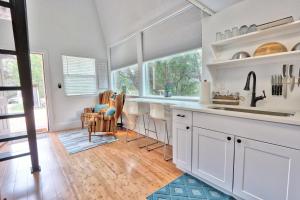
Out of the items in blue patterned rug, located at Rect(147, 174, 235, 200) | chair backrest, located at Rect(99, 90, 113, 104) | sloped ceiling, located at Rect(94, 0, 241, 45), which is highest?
sloped ceiling, located at Rect(94, 0, 241, 45)

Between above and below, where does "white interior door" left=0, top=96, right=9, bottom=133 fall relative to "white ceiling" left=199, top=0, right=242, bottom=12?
below

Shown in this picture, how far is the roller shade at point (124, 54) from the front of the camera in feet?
Answer: 13.4

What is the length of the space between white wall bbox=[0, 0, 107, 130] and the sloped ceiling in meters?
0.43

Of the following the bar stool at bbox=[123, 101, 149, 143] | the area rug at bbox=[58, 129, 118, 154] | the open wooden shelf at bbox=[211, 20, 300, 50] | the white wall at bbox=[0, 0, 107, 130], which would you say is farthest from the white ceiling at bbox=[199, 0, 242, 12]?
the white wall at bbox=[0, 0, 107, 130]

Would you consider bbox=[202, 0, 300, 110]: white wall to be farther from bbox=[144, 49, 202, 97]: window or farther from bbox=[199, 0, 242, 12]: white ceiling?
bbox=[144, 49, 202, 97]: window

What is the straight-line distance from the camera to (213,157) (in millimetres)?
1751

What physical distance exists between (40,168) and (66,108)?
240 cm

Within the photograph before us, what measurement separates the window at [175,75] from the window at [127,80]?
0.43 metres

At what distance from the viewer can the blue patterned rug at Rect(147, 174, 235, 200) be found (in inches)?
67.8

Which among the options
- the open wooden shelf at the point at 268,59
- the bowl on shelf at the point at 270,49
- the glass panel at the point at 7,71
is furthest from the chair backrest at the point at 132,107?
the glass panel at the point at 7,71

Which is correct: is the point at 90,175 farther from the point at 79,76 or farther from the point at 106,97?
the point at 79,76

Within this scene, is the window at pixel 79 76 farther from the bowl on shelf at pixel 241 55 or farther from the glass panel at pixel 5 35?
the bowl on shelf at pixel 241 55

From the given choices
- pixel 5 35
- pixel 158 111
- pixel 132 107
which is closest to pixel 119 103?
pixel 132 107

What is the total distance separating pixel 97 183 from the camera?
200 centimetres
